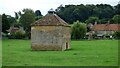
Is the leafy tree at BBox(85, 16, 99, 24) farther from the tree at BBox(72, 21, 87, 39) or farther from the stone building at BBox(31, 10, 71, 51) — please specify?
the stone building at BBox(31, 10, 71, 51)

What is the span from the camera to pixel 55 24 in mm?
45094

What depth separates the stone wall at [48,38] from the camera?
146 ft

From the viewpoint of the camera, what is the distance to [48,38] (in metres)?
44.8

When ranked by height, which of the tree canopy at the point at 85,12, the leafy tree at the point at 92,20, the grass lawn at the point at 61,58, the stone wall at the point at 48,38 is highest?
the tree canopy at the point at 85,12

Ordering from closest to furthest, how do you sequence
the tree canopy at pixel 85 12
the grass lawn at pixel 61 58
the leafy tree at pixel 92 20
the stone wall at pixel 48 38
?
1. the grass lawn at pixel 61 58
2. the stone wall at pixel 48 38
3. the leafy tree at pixel 92 20
4. the tree canopy at pixel 85 12

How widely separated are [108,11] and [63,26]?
371 feet

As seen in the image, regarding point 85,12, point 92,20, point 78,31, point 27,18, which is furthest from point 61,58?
point 85,12

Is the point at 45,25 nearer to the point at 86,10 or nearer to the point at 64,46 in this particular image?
the point at 64,46

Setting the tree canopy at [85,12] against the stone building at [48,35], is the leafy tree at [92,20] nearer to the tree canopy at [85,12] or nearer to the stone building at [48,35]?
the tree canopy at [85,12]

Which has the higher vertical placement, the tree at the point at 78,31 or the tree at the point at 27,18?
the tree at the point at 27,18

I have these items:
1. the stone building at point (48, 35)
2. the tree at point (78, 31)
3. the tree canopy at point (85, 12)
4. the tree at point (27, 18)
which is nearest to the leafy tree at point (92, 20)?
the tree canopy at point (85, 12)

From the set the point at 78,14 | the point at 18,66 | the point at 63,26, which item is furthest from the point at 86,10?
the point at 18,66

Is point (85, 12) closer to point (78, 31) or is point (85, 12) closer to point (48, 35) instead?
point (78, 31)

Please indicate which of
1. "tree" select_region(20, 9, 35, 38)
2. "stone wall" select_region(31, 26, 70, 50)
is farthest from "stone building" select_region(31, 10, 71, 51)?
"tree" select_region(20, 9, 35, 38)
